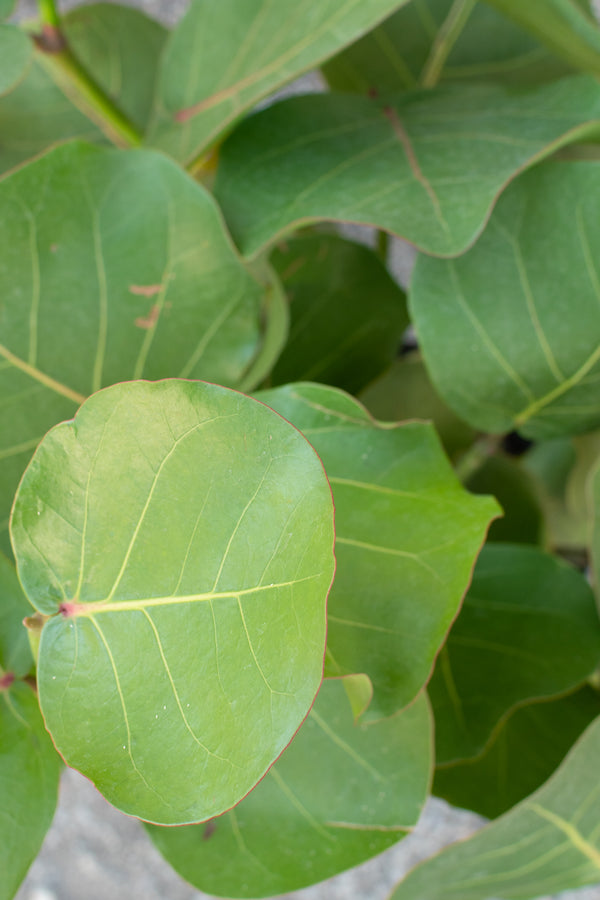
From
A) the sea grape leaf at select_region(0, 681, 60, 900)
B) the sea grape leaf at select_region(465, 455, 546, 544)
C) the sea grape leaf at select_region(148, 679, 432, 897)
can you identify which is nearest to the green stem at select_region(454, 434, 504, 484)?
the sea grape leaf at select_region(465, 455, 546, 544)

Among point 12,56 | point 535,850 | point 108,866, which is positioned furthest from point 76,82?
point 108,866

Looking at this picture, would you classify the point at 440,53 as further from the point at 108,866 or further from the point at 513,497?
the point at 108,866

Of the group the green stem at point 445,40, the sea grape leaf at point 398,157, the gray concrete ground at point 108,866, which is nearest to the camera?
the sea grape leaf at point 398,157

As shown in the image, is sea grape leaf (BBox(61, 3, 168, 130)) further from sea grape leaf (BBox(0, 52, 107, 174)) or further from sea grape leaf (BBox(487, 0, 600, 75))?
sea grape leaf (BBox(487, 0, 600, 75))

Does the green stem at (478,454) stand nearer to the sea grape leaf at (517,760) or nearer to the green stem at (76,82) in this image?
the sea grape leaf at (517,760)

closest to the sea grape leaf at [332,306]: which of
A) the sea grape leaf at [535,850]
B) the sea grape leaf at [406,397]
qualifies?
the sea grape leaf at [406,397]

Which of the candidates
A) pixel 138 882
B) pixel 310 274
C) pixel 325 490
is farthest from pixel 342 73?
pixel 138 882

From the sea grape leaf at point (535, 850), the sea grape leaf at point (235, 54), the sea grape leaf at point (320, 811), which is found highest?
the sea grape leaf at point (235, 54)
